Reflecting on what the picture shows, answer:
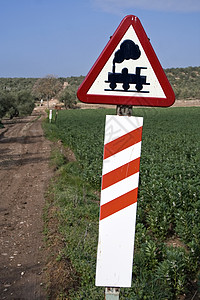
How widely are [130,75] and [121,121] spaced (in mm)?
305

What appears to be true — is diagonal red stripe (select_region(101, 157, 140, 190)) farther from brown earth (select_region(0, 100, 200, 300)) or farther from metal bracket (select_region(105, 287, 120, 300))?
brown earth (select_region(0, 100, 200, 300))

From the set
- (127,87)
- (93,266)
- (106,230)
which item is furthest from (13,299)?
(127,87)

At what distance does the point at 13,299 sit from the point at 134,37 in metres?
3.32

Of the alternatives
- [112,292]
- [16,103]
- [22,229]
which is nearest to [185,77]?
[16,103]

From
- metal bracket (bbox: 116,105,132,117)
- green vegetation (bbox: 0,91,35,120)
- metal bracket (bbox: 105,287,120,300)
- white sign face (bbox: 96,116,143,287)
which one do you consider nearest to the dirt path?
metal bracket (bbox: 105,287,120,300)

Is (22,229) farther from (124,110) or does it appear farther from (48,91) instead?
(48,91)

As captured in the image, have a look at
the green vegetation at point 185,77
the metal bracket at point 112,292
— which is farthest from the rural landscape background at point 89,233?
the green vegetation at point 185,77

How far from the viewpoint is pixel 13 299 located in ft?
12.7

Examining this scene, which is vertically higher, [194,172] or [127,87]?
[127,87]

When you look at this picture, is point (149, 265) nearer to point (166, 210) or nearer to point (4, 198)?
point (166, 210)

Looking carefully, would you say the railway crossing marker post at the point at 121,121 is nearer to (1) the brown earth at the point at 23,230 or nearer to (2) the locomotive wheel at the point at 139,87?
(2) the locomotive wheel at the point at 139,87

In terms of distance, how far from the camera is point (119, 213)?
7.24 feet

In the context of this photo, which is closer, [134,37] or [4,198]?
[134,37]

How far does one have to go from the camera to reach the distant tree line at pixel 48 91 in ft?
153
